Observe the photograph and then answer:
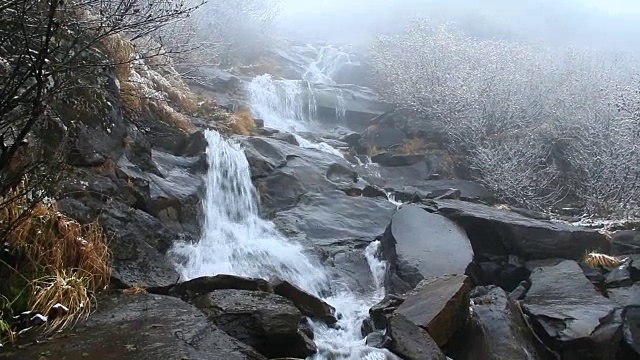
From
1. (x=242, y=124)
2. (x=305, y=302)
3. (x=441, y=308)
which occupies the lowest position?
(x=305, y=302)

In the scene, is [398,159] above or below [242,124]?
below

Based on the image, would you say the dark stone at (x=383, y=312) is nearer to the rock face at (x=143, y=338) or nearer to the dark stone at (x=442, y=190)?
the rock face at (x=143, y=338)

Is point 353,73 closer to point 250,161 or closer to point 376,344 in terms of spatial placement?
point 250,161

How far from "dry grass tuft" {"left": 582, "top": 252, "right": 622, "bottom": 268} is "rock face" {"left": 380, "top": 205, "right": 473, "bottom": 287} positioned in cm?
210

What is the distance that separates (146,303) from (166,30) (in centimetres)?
1222

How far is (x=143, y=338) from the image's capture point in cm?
440

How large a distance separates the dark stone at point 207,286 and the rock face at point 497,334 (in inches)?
103

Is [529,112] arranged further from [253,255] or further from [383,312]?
[383,312]

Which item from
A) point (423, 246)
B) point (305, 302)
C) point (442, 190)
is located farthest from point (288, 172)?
point (305, 302)

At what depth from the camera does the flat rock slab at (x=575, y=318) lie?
6.71 m

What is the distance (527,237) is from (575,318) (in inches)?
118

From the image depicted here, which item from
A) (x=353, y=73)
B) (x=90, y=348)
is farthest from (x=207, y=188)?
(x=353, y=73)

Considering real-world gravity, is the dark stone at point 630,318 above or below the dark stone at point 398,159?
below

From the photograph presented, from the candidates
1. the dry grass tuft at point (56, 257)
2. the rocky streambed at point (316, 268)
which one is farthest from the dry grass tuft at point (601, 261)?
the dry grass tuft at point (56, 257)
